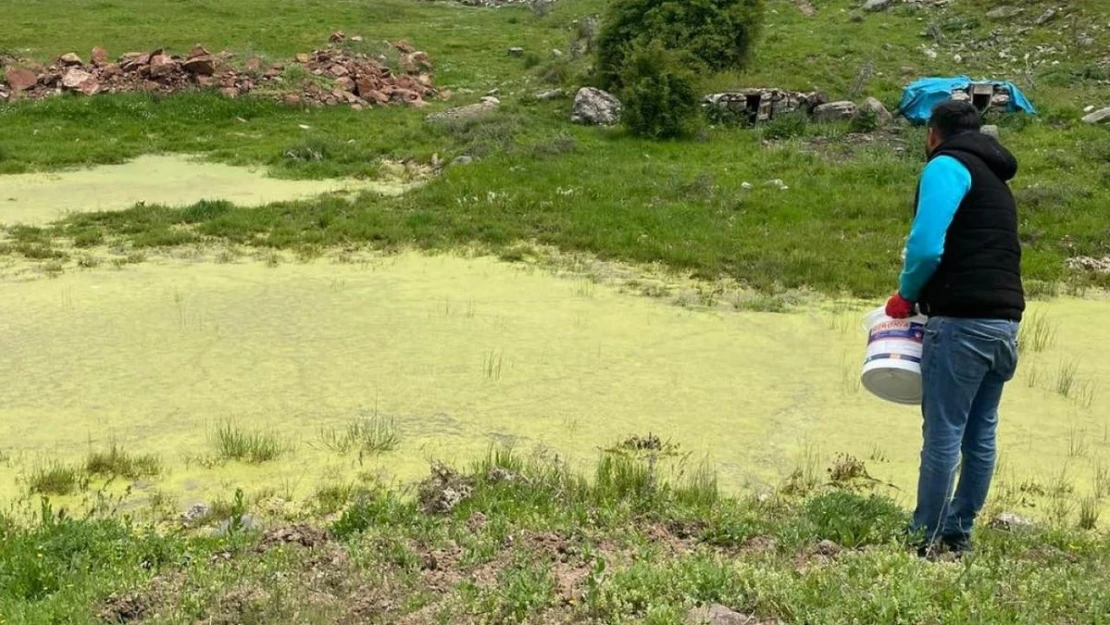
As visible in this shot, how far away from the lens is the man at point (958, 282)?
14.5ft

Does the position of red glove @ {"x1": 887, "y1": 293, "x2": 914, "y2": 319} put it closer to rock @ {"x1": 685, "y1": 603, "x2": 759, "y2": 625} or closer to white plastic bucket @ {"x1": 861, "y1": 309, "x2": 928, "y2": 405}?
white plastic bucket @ {"x1": 861, "y1": 309, "x2": 928, "y2": 405}

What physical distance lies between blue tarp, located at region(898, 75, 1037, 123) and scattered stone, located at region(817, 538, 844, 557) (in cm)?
1556

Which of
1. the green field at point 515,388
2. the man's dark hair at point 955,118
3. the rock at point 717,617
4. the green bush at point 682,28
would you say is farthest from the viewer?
the green bush at point 682,28

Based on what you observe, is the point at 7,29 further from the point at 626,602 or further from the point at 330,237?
the point at 626,602

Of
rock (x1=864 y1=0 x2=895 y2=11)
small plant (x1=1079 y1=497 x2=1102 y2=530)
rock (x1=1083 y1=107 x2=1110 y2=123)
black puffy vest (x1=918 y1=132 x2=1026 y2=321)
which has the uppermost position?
rock (x1=864 y1=0 x2=895 y2=11)

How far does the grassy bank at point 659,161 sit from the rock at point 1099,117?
0.26m

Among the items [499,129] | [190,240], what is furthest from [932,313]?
[499,129]

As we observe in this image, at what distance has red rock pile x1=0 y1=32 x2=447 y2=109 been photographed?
21.7 meters

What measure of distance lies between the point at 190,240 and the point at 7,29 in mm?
24844

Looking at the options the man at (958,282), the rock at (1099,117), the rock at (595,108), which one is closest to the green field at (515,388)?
the rock at (1099,117)

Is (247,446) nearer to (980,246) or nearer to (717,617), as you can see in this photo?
(717,617)

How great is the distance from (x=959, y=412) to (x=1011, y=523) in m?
1.08

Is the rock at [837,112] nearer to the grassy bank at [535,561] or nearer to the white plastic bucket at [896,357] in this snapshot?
the grassy bank at [535,561]

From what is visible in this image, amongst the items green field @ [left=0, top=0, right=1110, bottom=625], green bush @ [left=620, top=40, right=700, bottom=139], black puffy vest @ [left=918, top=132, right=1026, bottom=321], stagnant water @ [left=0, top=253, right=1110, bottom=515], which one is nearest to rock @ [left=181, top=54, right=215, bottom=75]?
green field @ [left=0, top=0, right=1110, bottom=625]
